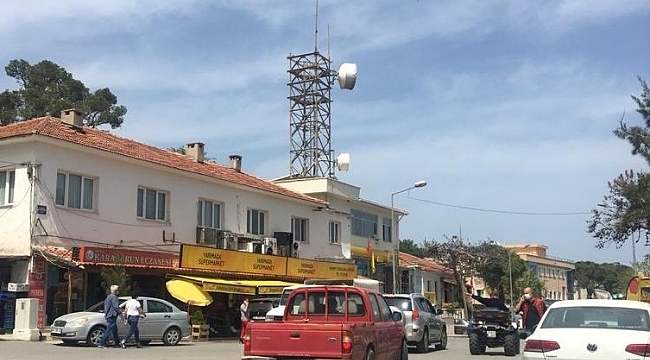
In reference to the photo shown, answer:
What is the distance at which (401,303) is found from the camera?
22.0m

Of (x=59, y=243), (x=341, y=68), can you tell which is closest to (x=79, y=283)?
(x=59, y=243)

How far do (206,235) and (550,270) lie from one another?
80267 millimetres

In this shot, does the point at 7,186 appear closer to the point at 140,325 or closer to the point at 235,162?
the point at 140,325

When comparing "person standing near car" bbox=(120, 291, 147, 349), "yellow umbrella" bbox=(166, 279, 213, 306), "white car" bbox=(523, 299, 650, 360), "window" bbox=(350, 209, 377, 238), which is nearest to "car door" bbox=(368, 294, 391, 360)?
"white car" bbox=(523, 299, 650, 360)

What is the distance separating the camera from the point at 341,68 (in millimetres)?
43031

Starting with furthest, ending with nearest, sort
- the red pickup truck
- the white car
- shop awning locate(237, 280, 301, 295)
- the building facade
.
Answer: shop awning locate(237, 280, 301, 295) → the building facade → the red pickup truck → the white car

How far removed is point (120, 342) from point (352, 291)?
10438 millimetres

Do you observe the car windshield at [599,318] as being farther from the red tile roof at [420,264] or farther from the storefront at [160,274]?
the red tile roof at [420,264]

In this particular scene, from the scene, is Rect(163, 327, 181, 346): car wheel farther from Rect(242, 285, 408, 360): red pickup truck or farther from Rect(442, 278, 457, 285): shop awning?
Rect(442, 278, 457, 285): shop awning

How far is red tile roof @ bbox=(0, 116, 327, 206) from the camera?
2473 cm

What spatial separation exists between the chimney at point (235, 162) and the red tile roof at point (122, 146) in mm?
800

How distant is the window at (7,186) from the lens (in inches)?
957

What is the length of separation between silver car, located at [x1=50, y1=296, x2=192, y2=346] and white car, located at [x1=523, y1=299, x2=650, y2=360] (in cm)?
1406

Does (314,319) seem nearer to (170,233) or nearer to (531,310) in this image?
(531,310)
